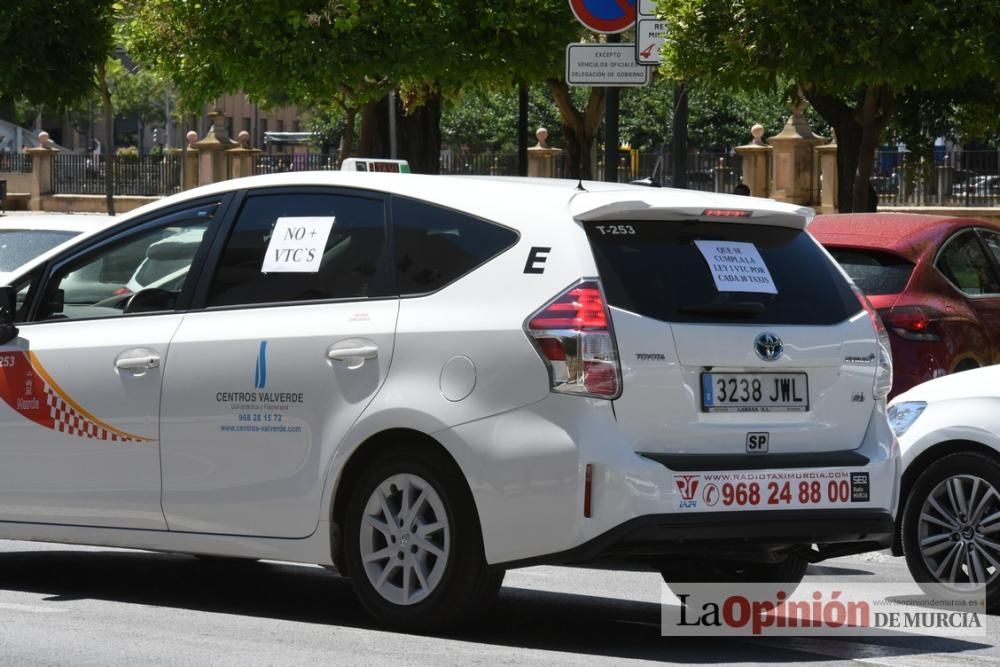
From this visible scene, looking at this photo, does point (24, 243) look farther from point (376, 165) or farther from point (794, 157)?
point (794, 157)

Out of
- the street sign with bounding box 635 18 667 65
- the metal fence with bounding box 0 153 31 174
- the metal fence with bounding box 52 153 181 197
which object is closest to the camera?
the street sign with bounding box 635 18 667 65

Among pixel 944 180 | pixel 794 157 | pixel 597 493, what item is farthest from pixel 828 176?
pixel 597 493

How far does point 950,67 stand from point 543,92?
1937 inches

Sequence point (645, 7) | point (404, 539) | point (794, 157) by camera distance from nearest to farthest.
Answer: point (404, 539)
point (645, 7)
point (794, 157)

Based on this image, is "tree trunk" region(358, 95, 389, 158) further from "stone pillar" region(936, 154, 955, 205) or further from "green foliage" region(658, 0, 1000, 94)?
"stone pillar" region(936, 154, 955, 205)

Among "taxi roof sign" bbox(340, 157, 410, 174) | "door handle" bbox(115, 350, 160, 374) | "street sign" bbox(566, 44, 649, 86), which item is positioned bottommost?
"door handle" bbox(115, 350, 160, 374)

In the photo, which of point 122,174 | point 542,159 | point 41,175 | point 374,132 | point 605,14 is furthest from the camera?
point 41,175

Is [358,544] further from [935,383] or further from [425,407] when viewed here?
[935,383]

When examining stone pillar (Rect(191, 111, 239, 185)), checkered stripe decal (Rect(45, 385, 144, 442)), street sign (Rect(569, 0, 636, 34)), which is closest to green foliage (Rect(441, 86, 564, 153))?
stone pillar (Rect(191, 111, 239, 185))

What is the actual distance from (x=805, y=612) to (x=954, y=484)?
Answer: 868 millimetres

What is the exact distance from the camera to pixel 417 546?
6676 mm

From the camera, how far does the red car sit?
11.4 metres

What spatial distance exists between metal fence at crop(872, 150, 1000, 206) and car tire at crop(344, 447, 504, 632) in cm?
3051

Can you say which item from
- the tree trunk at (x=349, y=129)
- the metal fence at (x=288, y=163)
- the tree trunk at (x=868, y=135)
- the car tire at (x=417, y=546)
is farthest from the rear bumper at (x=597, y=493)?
the metal fence at (x=288, y=163)
